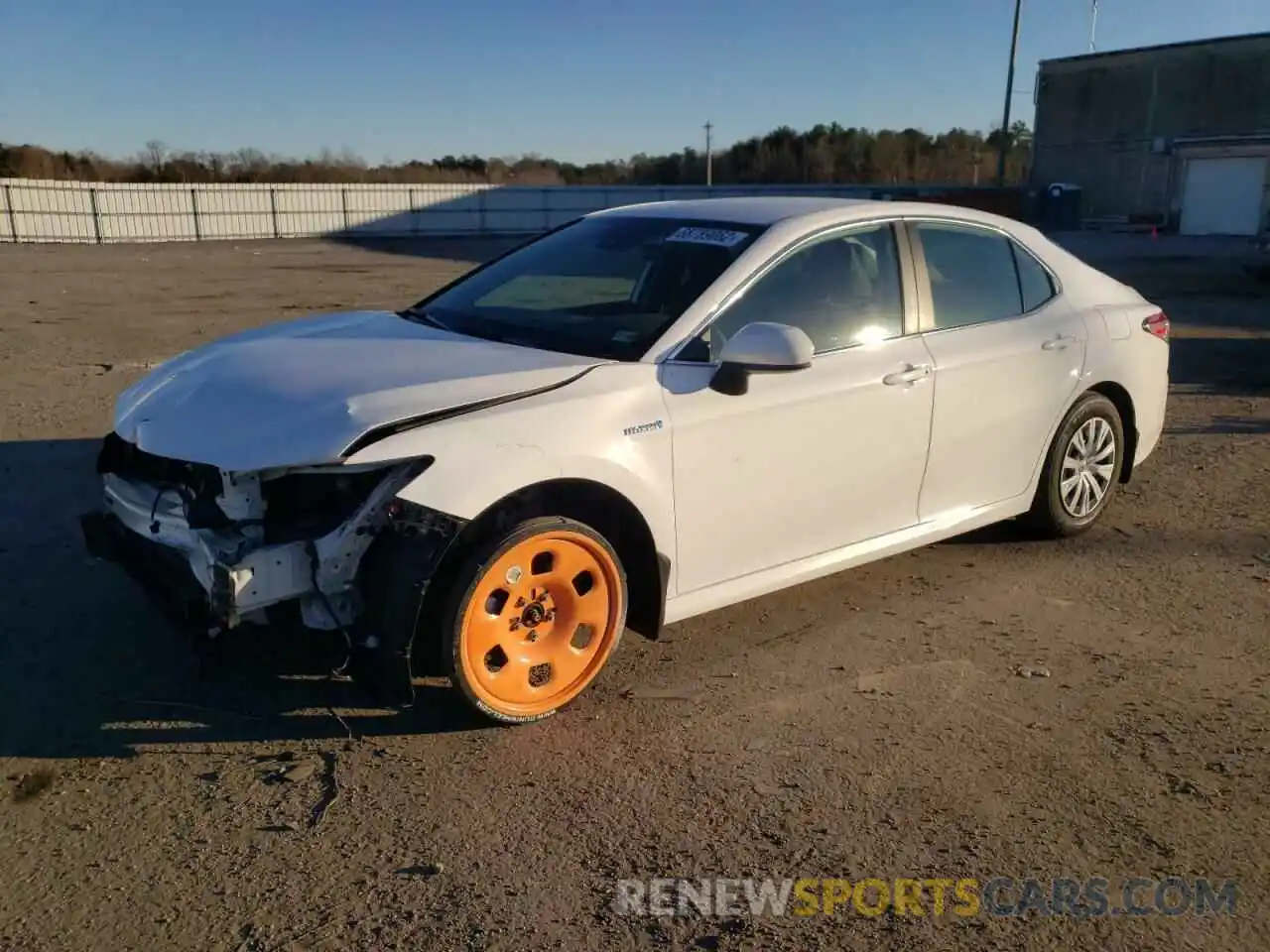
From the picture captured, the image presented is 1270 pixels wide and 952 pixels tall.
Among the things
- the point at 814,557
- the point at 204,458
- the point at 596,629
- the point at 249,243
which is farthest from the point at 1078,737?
the point at 249,243

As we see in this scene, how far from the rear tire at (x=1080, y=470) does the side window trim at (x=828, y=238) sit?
4.01 feet

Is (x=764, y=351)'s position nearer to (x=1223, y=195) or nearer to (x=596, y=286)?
(x=596, y=286)

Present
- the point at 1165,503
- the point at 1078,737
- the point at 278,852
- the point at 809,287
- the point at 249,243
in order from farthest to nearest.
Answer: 1. the point at 249,243
2. the point at 1165,503
3. the point at 809,287
4. the point at 1078,737
5. the point at 278,852

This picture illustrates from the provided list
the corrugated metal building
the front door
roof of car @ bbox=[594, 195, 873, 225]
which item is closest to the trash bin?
the corrugated metal building

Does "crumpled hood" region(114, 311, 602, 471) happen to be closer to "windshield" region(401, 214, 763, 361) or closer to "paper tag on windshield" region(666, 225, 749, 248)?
"windshield" region(401, 214, 763, 361)

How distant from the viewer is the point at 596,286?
15.5 ft

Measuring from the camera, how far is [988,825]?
122 inches

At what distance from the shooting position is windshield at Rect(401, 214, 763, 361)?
4.01 meters

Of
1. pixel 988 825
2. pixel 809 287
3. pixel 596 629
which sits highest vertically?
pixel 809 287

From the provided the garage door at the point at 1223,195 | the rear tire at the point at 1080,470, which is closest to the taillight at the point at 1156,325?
the rear tire at the point at 1080,470

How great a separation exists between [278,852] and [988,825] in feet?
6.57

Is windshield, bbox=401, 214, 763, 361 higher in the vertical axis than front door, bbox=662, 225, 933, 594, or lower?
higher

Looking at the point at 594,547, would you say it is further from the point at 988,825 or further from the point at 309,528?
the point at 988,825

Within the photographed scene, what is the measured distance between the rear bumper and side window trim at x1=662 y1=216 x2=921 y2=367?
1666mm
